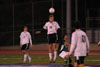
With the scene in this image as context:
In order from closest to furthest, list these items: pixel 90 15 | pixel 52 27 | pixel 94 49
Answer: pixel 52 27 → pixel 94 49 → pixel 90 15

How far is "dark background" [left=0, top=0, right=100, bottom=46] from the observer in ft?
97.9

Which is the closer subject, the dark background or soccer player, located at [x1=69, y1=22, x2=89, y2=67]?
soccer player, located at [x1=69, y1=22, x2=89, y2=67]

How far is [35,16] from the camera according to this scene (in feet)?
101

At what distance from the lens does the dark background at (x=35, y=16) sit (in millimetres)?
29828

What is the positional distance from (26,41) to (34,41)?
11018 mm

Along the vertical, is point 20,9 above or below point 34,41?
above

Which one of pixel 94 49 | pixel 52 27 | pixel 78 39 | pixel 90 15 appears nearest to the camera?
pixel 78 39

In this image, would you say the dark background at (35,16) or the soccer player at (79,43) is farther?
the dark background at (35,16)

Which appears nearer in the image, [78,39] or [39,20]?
[78,39]

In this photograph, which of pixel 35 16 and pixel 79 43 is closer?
pixel 79 43

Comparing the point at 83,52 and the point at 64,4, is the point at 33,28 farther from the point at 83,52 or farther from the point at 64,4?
the point at 83,52

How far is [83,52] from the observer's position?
12.0m

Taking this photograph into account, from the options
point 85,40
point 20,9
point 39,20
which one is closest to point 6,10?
point 20,9

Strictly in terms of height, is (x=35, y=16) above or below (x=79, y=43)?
above
